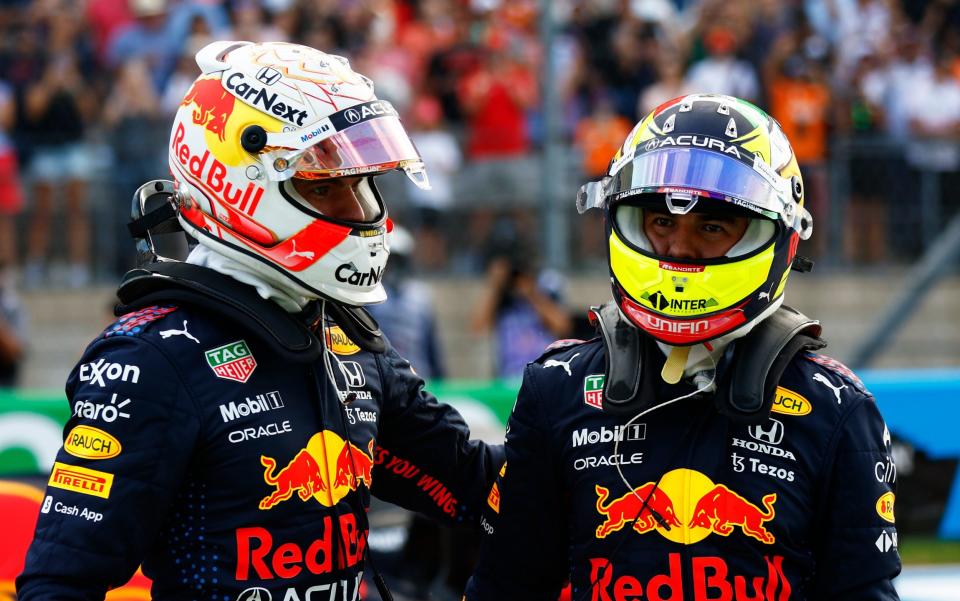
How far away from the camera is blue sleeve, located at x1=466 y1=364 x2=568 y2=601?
3467 millimetres

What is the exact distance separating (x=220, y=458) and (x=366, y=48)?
8724 mm

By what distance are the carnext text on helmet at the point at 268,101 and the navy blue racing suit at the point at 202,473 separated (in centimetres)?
52

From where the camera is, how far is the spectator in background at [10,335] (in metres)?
9.14

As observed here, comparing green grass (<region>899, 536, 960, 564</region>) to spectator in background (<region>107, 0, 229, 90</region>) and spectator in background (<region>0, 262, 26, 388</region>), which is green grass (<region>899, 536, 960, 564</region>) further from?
spectator in background (<region>107, 0, 229, 90</region>)

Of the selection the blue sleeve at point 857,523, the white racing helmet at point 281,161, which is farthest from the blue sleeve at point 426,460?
the blue sleeve at point 857,523

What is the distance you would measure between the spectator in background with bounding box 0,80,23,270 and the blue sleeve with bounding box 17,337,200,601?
725 centimetres

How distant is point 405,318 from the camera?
29.6ft

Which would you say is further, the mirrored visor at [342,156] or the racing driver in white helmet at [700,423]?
the mirrored visor at [342,156]

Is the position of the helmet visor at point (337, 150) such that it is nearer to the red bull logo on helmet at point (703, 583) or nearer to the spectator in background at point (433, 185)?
the red bull logo on helmet at point (703, 583)

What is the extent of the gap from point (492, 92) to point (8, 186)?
3741 millimetres

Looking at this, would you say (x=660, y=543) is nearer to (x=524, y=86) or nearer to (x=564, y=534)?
(x=564, y=534)

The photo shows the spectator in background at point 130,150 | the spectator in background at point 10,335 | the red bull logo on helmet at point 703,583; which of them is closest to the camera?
the red bull logo on helmet at point 703,583

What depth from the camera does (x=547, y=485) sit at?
136 inches

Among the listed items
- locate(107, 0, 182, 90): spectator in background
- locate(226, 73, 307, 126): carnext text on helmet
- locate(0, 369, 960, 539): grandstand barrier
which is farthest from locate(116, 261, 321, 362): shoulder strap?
locate(107, 0, 182, 90): spectator in background
